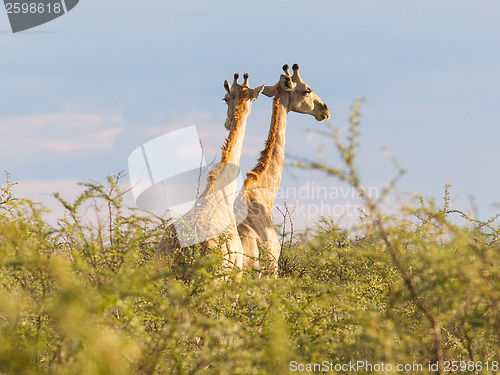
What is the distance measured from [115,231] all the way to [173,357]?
1.58m

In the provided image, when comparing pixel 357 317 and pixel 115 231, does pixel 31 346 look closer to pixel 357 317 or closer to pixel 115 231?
pixel 115 231

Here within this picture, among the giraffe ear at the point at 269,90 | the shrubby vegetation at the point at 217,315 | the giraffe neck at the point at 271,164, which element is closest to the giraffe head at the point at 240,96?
the giraffe neck at the point at 271,164

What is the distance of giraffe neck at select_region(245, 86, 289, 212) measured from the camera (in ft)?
30.9

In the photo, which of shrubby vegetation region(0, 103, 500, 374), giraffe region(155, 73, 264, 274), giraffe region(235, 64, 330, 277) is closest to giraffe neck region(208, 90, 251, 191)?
giraffe region(155, 73, 264, 274)

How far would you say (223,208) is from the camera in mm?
7793

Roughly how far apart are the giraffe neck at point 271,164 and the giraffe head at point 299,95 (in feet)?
0.67

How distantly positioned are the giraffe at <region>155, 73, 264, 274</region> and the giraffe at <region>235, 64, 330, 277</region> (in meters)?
0.59

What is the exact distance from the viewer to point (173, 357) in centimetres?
362

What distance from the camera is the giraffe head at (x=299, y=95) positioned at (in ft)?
35.1

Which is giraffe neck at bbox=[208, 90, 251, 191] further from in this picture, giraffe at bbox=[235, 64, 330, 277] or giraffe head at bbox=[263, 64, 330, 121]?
giraffe head at bbox=[263, 64, 330, 121]

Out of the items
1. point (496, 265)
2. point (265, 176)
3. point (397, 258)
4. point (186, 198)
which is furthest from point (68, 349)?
point (265, 176)

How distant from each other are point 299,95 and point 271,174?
2020mm

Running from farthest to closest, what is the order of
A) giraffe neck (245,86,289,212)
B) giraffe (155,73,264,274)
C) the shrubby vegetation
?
1. giraffe neck (245,86,289,212)
2. giraffe (155,73,264,274)
3. the shrubby vegetation

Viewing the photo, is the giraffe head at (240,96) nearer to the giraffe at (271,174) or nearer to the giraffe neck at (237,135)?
the giraffe neck at (237,135)
